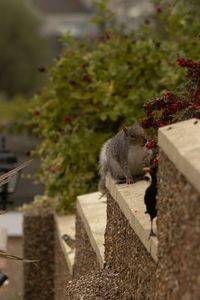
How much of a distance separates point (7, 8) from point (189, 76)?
2253 inches

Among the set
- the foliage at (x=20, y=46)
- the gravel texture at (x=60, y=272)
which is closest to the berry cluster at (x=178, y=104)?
the gravel texture at (x=60, y=272)

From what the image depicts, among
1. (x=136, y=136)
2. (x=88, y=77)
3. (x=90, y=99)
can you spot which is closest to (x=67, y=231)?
(x=90, y=99)

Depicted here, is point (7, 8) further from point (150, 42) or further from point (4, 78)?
point (150, 42)

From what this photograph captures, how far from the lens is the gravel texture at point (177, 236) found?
4.57 metres

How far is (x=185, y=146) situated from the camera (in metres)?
5.07

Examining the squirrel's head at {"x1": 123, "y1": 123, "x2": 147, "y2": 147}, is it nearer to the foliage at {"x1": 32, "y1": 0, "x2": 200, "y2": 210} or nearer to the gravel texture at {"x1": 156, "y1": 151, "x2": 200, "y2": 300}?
the gravel texture at {"x1": 156, "y1": 151, "x2": 200, "y2": 300}

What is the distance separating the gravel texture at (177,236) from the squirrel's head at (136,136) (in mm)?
1928

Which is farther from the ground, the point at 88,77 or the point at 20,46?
the point at 88,77

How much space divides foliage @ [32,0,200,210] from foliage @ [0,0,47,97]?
1950 inches

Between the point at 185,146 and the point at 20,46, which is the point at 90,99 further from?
the point at 20,46

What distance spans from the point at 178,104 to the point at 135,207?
656mm

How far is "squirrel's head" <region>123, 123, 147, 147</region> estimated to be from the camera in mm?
7371

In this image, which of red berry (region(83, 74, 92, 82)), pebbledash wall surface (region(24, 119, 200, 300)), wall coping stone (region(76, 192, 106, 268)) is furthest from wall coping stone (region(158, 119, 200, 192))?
red berry (region(83, 74, 92, 82))

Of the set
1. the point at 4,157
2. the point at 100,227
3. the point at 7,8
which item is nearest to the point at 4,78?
the point at 7,8
